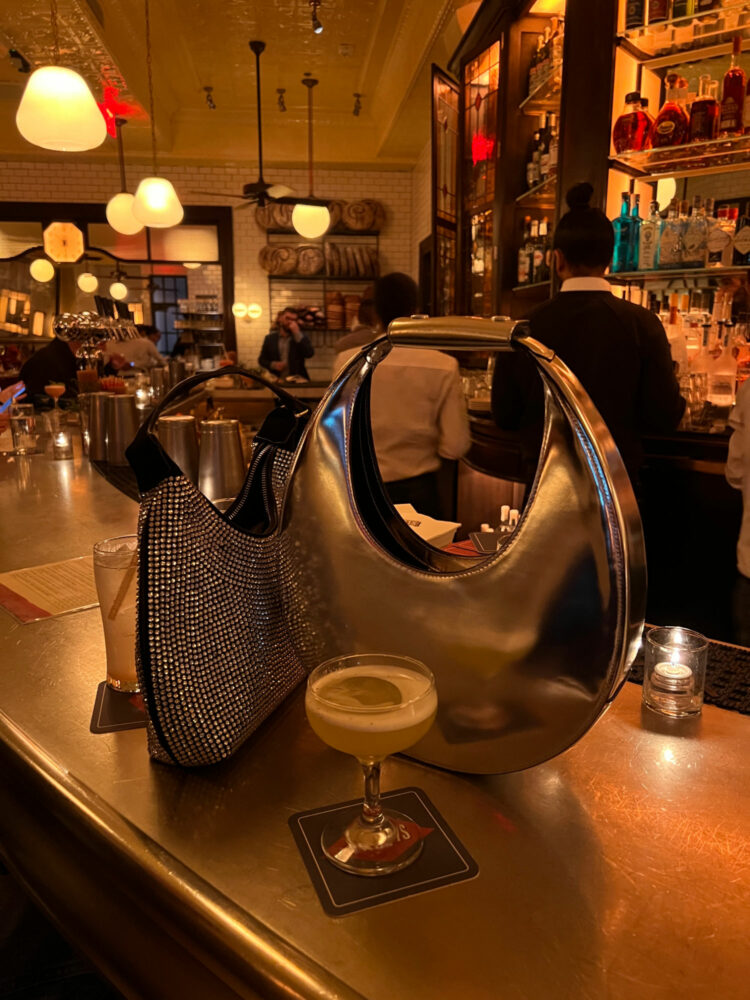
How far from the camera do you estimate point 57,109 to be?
315 centimetres

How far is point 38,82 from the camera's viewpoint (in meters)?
3.13

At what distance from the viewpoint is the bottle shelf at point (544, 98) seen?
3.68 m

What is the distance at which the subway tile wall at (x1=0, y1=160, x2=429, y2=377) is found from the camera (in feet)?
28.8

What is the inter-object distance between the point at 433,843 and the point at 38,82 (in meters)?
3.56

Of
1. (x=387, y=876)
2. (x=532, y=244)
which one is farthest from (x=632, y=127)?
(x=387, y=876)

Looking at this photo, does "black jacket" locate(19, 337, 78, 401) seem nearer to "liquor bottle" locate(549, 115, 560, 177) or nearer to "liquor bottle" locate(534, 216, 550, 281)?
"liquor bottle" locate(534, 216, 550, 281)

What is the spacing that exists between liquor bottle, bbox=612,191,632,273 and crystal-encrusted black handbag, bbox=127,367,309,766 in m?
2.96

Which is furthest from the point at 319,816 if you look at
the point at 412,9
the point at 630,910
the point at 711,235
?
the point at 412,9

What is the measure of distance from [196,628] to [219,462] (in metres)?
0.95

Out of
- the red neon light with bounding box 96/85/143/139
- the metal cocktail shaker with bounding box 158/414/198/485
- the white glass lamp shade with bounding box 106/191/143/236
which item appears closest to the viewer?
the metal cocktail shaker with bounding box 158/414/198/485

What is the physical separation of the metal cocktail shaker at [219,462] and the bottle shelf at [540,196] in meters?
2.88

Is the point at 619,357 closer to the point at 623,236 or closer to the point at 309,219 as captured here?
the point at 623,236

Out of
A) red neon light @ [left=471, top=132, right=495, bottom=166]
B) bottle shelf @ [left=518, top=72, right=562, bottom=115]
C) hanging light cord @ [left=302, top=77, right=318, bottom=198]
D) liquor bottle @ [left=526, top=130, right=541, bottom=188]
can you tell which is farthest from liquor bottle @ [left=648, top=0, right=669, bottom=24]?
hanging light cord @ [left=302, top=77, right=318, bottom=198]

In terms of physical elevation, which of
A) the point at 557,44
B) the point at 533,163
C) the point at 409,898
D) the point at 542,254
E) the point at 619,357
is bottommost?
the point at 409,898
